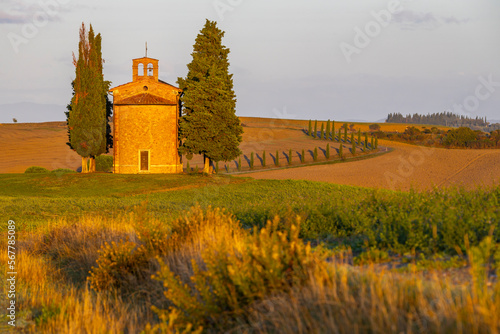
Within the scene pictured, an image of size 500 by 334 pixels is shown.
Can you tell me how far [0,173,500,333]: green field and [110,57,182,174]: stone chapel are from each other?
84.0 ft

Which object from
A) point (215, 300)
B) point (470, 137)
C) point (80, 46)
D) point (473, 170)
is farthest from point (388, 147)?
point (215, 300)

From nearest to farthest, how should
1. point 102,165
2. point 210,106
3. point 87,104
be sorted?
point 210,106
point 87,104
point 102,165

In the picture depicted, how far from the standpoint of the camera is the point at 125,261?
8.43 m

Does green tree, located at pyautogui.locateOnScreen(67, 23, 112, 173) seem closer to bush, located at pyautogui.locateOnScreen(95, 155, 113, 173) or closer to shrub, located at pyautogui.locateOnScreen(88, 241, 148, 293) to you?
bush, located at pyautogui.locateOnScreen(95, 155, 113, 173)

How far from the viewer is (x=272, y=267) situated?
5.16 meters

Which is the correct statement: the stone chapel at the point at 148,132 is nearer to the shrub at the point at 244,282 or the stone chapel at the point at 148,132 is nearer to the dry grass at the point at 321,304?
the dry grass at the point at 321,304

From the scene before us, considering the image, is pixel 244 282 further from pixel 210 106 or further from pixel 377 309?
pixel 210 106

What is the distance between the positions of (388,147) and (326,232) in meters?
61.5

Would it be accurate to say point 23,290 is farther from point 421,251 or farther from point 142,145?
point 142,145

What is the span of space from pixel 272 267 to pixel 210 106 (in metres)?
31.2

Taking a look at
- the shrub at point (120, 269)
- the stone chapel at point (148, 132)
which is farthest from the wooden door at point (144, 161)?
the shrub at point (120, 269)

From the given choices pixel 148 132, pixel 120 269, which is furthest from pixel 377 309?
pixel 148 132

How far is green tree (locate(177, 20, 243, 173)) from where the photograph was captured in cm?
3550

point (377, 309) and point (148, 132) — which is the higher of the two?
point (148, 132)
